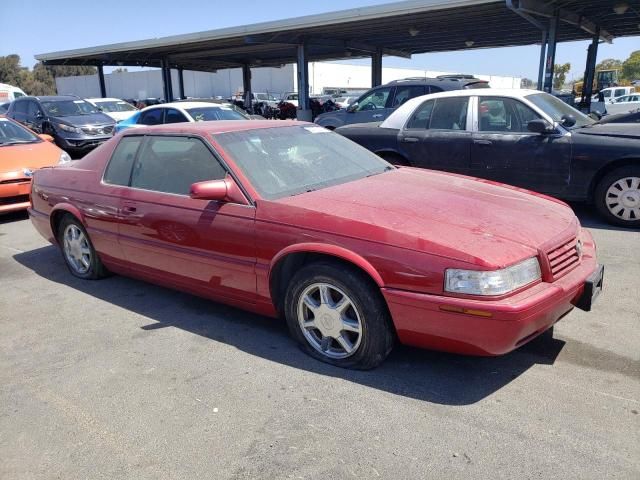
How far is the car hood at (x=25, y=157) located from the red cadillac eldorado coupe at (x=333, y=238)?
339cm

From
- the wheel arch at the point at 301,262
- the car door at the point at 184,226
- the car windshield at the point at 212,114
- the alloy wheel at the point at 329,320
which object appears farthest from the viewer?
the car windshield at the point at 212,114

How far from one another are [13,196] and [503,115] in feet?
22.1

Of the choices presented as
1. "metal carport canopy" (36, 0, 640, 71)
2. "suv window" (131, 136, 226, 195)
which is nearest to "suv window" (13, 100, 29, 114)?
"metal carport canopy" (36, 0, 640, 71)

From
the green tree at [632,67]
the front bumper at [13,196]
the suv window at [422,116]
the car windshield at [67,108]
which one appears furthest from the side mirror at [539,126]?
the green tree at [632,67]

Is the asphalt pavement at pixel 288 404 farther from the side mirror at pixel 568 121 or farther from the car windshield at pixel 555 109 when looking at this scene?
the car windshield at pixel 555 109

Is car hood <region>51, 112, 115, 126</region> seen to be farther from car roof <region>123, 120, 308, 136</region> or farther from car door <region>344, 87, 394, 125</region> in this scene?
car roof <region>123, 120, 308, 136</region>

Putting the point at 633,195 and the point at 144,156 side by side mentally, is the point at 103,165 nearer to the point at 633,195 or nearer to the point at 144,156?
the point at 144,156

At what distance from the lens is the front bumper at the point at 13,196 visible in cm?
727

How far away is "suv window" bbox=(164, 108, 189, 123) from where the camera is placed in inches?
457

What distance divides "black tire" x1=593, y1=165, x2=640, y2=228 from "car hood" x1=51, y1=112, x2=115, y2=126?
12034mm

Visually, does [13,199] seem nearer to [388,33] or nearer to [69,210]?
[69,210]

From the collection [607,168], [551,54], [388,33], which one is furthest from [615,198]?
[388,33]

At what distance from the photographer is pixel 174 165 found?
4.05 metres

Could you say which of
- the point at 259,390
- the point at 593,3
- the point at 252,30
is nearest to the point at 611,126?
the point at 259,390
